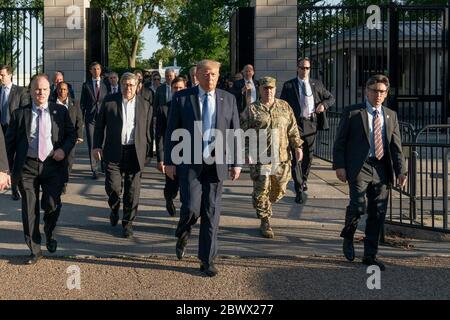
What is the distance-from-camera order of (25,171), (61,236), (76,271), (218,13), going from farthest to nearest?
(218,13) < (61,236) < (25,171) < (76,271)

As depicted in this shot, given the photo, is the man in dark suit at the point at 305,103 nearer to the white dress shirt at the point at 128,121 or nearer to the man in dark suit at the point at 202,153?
the white dress shirt at the point at 128,121

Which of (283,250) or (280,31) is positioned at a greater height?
(280,31)

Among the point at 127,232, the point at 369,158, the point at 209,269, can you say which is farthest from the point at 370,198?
the point at 127,232

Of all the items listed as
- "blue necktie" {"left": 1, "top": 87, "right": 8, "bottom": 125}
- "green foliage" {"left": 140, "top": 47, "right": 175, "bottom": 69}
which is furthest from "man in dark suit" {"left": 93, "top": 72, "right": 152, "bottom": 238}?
"green foliage" {"left": 140, "top": 47, "right": 175, "bottom": 69}

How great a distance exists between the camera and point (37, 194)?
776 centimetres

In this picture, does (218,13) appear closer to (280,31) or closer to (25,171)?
(280,31)

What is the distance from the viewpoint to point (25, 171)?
760 cm

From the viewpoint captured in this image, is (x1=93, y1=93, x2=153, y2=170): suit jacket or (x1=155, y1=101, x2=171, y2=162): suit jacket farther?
(x1=155, y1=101, x2=171, y2=162): suit jacket

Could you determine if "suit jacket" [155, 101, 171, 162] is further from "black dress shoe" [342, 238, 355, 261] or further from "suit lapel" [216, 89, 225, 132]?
"black dress shoe" [342, 238, 355, 261]

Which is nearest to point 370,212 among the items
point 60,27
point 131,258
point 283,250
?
point 283,250

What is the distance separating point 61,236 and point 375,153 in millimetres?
3759

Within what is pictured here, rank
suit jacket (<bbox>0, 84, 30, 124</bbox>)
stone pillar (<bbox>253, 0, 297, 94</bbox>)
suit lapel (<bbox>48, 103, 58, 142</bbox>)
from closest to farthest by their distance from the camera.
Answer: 1. suit lapel (<bbox>48, 103, 58, 142</bbox>)
2. suit jacket (<bbox>0, 84, 30, 124</bbox>)
3. stone pillar (<bbox>253, 0, 297, 94</bbox>)

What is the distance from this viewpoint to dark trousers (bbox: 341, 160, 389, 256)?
7.36m

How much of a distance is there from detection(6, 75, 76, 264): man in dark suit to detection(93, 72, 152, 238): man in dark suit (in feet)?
3.18
